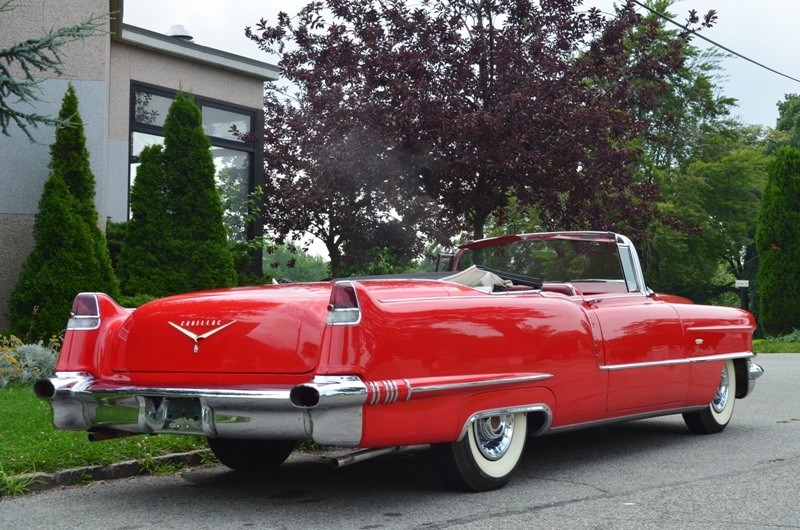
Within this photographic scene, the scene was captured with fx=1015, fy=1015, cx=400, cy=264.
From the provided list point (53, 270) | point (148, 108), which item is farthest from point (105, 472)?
point (148, 108)

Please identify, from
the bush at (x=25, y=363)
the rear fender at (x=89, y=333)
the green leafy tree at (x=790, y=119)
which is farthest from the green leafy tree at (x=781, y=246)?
the green leafy tree at (x=790, y=119)

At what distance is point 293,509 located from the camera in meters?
4.93

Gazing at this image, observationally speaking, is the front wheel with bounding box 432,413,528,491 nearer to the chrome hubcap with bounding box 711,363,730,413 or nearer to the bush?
the chrome hubcap with bounding box 711,363,730,413

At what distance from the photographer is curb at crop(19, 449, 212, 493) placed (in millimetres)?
5438

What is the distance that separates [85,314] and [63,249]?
551cm

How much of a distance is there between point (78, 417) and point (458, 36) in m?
10.2

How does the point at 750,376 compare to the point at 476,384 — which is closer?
the point at 476,384

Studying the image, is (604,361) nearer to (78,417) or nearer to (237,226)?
(78,417)

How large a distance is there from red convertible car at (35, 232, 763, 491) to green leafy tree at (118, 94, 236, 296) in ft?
20.4

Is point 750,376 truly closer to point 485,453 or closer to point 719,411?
point 719,411

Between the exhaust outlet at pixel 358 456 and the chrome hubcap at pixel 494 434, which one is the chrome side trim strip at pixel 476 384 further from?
the exhaust outlet at pixel 358 456

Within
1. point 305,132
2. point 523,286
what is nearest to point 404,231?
point 305,132

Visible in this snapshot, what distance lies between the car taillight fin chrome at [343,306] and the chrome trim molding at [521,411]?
32.2 inches

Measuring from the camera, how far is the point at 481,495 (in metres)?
5.15
